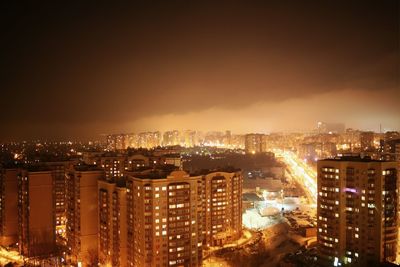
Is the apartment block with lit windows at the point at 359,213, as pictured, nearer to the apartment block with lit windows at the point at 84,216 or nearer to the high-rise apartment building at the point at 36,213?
the apartment block with lit windows at the point at 84,216

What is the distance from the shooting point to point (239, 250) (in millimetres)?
9906

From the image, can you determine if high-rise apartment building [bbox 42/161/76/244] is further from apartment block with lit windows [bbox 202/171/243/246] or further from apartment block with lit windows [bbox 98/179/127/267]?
apartment block with lit windows [bbox 202/171/243/246]

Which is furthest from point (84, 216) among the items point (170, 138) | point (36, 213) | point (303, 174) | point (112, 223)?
point (170, 138)

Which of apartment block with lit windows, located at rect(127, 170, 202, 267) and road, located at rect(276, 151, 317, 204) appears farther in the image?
road, located at rect(276, 151, 317, 204)

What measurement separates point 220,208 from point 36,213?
15.6 feet

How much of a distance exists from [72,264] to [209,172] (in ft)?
13.2

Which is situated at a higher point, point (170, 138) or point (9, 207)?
point (170, 138)

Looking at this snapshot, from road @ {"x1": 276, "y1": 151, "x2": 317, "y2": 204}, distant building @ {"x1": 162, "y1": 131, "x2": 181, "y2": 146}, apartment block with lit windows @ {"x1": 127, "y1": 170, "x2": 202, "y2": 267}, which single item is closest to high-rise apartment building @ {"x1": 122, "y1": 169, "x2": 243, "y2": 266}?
apartment block with lit windows @ {"x1": 127, "y1": 170, "x2": 202, "y2": 267}

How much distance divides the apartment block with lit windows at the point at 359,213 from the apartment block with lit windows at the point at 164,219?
9.03 ft

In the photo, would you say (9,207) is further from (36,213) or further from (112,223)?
(112,223)

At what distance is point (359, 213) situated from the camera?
26.9 ft

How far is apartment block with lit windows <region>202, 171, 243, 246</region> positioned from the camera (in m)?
10.5

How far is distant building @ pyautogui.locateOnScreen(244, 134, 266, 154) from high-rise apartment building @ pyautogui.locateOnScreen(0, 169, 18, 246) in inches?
885

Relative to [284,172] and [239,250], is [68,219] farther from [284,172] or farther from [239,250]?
[284,172]
